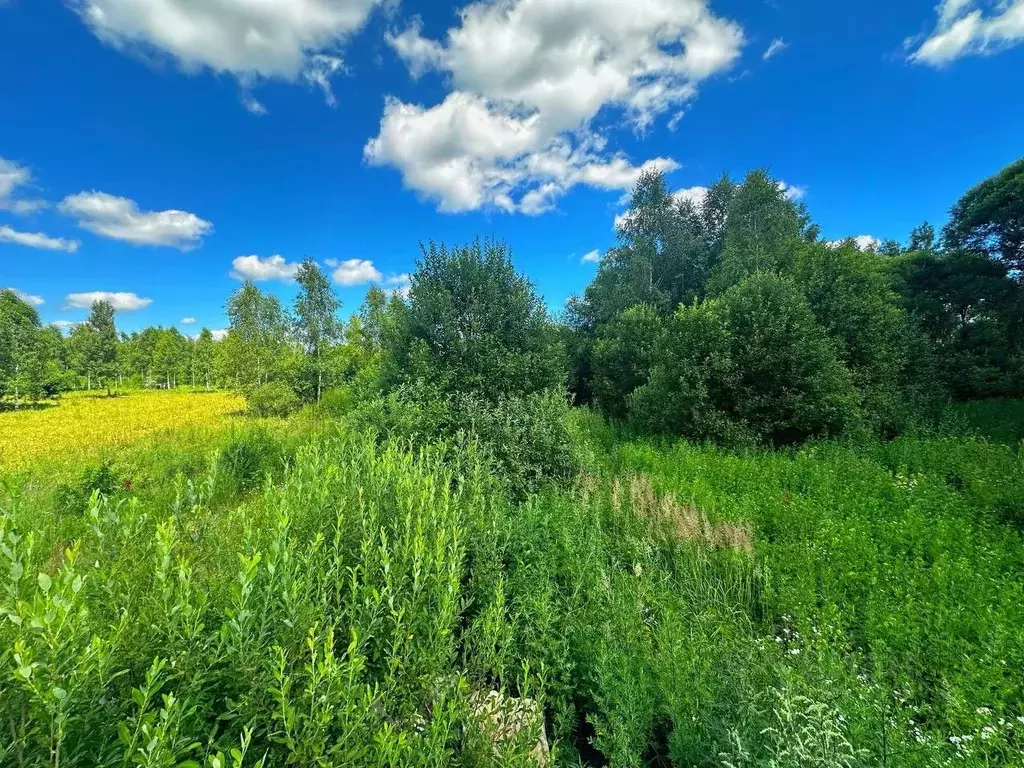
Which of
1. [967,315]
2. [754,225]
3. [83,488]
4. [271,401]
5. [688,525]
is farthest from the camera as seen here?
[754,225]

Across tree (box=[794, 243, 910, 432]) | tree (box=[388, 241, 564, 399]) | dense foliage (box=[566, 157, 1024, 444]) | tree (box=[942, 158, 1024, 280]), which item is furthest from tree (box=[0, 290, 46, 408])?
tree (box=[942, 158, 1024, 280])

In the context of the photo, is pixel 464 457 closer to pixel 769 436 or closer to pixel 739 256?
pixel 769 436

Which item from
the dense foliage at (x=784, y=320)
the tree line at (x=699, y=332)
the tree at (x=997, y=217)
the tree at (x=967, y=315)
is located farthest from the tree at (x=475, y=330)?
the tree at (x=997, y=217)

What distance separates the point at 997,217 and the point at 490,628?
97.6 ft

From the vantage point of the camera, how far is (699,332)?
41.0 feet

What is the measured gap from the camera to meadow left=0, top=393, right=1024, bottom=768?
1.44 m

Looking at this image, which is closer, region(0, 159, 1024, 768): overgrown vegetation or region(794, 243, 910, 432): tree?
region(0, 159, 1024, 768): overgrown vegetation

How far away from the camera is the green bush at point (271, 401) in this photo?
1909cm

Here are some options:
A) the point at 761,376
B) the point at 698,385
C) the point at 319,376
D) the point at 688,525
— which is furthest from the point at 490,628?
the point at 319,376

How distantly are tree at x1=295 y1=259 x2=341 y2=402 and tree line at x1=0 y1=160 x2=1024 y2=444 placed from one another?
0.10m

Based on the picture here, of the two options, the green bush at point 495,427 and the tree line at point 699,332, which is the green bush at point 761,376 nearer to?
the tree line at point 699,332

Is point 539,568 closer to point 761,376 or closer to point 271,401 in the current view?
point 761,376

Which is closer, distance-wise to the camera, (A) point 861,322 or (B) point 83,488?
(B) point 83,488

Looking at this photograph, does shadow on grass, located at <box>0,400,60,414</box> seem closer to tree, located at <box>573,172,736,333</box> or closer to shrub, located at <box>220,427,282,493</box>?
shrub, located at <box>220,427,282,493</box>
